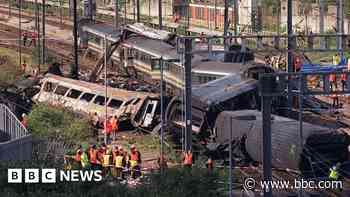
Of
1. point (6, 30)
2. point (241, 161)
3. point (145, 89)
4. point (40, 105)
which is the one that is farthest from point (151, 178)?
point (6, 30)

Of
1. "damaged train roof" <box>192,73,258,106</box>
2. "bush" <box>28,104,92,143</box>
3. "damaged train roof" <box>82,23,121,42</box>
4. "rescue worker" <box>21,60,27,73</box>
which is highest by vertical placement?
"damaged train roof" <box>82,23,121,42</box>

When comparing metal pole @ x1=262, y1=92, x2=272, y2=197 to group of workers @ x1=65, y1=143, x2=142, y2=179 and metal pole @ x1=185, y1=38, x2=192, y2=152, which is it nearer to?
group of workers @ x1=65, y1=143, x2=142, y2=179

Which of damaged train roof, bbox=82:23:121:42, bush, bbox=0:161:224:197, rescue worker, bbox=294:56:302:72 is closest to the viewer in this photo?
bush, bbox=0:161:224:197

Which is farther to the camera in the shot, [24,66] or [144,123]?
[24,66]

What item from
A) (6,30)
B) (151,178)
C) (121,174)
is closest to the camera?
(151,178)

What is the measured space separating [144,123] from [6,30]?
3600 cm

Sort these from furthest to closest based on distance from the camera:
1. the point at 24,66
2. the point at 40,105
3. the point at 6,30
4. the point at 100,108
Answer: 1. the point at 6,30
2. the point at 24,66
3. the point at 100,108
4. the point at 40,105

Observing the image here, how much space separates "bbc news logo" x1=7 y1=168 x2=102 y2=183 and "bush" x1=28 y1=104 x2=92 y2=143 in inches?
536

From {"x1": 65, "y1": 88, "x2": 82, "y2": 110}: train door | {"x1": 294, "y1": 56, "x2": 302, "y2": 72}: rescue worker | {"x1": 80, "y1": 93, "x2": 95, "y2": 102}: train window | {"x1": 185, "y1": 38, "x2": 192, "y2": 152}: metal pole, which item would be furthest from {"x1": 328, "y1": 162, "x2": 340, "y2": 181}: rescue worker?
{"x1": 294, "y1": 56, "x2": 302, "y2": 72}: rescue worker

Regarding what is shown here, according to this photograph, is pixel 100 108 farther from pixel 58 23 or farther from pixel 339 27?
pixel 58 23

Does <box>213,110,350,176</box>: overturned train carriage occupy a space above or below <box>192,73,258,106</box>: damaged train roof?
below

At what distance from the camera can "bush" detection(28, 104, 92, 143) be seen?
27.7 metres

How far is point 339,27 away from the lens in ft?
134

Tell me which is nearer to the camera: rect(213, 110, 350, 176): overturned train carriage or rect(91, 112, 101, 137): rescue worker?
rect(213, 110, 350, 176): overturned train carriage
